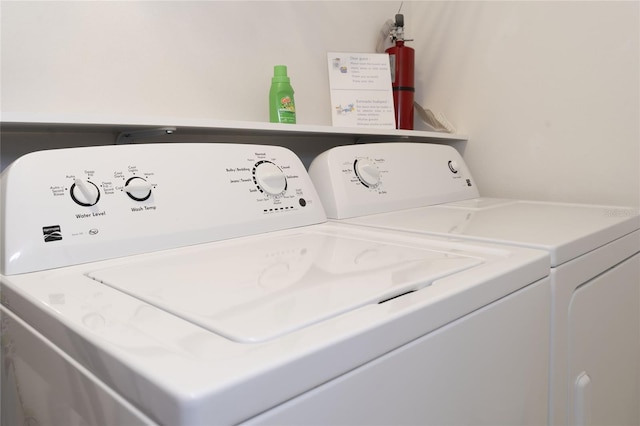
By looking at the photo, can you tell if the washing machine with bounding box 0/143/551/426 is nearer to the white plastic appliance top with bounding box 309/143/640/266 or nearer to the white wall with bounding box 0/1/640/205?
the white plastic appliance top with bounding box 309/143/640/266

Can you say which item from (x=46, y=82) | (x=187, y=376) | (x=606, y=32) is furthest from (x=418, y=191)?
(x=187, y=376)

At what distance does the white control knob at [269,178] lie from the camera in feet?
3.38

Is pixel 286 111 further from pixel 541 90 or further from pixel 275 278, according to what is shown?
pixel 541 90

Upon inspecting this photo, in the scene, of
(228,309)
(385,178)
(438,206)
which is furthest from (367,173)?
(228,309)

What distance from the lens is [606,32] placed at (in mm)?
1373

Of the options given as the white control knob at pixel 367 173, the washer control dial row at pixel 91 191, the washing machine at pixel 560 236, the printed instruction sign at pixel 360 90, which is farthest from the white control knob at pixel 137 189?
the printed instruction sign at pixel 360 90

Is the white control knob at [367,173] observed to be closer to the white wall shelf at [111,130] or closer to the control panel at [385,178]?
the control panel at [385,178]

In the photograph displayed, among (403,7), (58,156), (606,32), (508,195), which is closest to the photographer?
(58,156)

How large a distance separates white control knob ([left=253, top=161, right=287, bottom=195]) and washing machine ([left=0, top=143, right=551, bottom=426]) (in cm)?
2

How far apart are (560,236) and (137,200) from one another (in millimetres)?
785

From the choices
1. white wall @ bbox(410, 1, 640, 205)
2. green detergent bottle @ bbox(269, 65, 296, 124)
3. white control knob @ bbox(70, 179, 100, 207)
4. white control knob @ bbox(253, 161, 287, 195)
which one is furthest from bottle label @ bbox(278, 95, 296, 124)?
white wall @ bbox(410, 1, 640, 205)

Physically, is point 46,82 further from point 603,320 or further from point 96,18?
point 603,320

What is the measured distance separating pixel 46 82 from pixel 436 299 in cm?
99

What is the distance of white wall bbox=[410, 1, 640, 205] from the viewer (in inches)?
53.9
